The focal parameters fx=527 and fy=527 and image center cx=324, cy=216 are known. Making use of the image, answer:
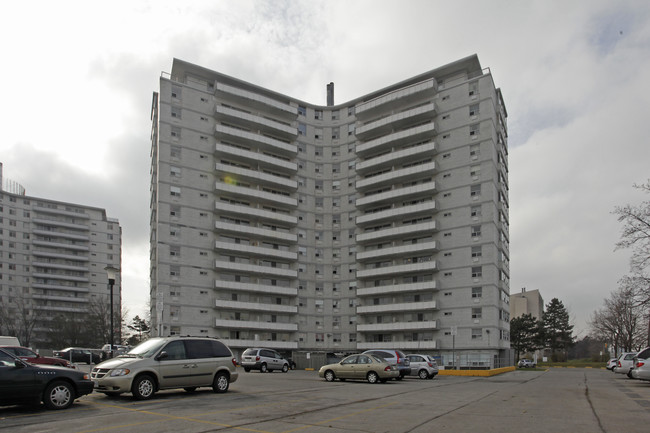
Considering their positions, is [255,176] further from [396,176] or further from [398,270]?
[398,270]

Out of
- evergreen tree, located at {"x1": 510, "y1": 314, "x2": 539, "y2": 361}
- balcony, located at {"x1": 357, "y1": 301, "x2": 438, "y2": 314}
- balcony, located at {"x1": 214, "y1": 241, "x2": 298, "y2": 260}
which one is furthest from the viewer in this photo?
evergreen tree, located at {"x1": 510, "y1": 314, "x2": 539, "y2": 361}

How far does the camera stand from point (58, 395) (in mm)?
13188

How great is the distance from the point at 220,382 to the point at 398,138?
179 feet

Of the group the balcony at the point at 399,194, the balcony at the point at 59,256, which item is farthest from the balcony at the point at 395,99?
the balcony at the point at 59,256

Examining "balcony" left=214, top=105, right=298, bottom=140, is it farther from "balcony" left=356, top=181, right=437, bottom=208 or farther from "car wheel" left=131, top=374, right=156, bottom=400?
"car wheel" left=131, top=374, right=156, bottom=400

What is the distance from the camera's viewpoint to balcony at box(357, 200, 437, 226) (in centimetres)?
6438

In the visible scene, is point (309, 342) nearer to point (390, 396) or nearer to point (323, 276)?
point (323, 276)

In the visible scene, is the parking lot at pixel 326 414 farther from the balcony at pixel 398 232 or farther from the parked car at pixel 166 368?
the balcony at pixel 398 232

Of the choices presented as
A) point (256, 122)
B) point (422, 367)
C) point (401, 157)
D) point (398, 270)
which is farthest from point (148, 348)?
point (256, 122)

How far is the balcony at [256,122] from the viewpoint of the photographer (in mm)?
67438

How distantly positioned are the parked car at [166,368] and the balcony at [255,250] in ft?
153

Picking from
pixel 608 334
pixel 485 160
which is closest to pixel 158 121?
pixel 485 160

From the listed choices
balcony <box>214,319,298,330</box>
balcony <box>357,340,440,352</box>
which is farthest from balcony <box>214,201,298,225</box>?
balcony <box>357,340,440,352</box>

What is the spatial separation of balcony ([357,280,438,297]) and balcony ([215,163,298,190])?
16.9m
